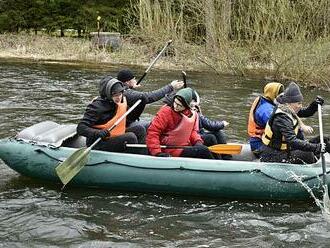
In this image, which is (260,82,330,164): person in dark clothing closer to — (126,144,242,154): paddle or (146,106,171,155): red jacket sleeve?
(126,144,242,154): paddle

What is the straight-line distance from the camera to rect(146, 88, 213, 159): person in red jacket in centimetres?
576

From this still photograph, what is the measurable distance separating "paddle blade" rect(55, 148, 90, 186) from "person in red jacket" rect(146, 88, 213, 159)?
26.5 inches

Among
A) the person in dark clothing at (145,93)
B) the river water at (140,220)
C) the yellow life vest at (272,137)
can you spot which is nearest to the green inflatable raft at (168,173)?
the river water at (140,220)

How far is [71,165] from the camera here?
5.61 metres

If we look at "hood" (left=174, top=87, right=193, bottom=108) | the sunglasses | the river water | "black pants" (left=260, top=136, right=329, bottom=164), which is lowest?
the river water

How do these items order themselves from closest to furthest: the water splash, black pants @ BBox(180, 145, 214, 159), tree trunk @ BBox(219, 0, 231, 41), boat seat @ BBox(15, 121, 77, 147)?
the water splash
black pants @ BBox(180, 145, 214, 159)
boat seat @ BBox(15, 121, 77, 147)
tree trunk @ BBox(219, 0, 231, 41)

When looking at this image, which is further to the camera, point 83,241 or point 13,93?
point 13,93

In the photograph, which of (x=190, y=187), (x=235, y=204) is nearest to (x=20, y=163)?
(x=190, y=187)

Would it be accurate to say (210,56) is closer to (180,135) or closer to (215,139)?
(215,139)

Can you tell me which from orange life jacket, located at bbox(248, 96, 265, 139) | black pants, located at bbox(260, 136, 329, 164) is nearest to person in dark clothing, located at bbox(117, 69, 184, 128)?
orange life jacket, located at bbox(248, 96, 265, 139)

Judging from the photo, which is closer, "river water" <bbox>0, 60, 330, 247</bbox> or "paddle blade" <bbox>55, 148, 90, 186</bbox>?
"river water" <bbox>0, 60, 330, 247</bbox>

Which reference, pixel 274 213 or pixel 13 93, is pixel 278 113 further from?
pixel 13 93

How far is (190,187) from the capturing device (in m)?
5.73

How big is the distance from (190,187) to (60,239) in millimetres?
1461
